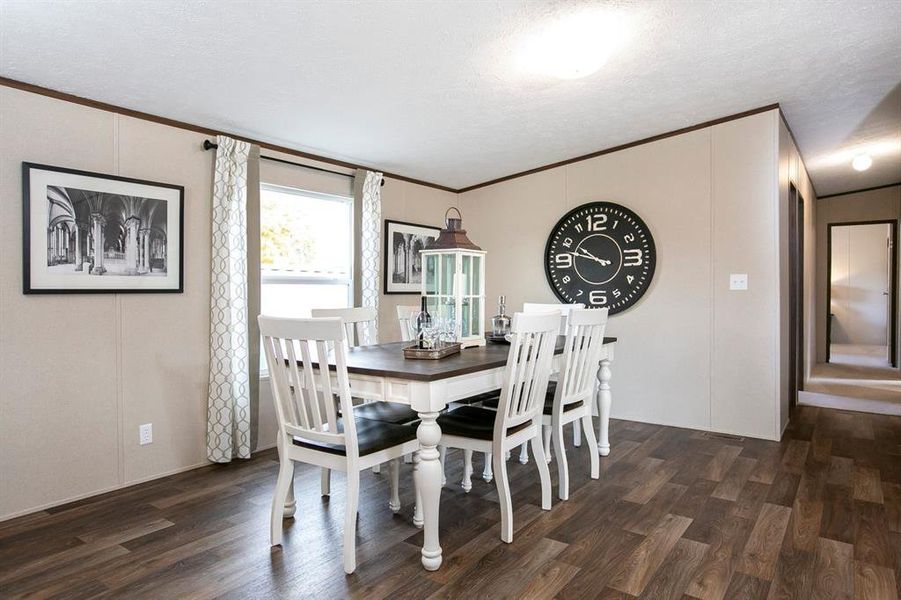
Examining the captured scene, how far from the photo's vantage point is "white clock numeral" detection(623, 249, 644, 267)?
4.43m

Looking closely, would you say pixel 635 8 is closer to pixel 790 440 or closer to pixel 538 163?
pixel 538 163

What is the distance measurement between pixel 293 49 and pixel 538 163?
282cm

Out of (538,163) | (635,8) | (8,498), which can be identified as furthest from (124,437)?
(538,163)

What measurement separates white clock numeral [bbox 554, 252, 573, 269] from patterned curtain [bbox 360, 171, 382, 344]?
166 centimetres

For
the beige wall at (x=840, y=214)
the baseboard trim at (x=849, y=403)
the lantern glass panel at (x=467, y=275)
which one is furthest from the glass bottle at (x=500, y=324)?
the beige wall at (x=840, y=214)

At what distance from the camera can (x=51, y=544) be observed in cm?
229

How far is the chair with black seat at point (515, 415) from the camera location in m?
2.29

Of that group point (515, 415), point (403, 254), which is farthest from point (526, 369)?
point (403, 254)

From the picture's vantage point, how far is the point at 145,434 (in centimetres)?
304

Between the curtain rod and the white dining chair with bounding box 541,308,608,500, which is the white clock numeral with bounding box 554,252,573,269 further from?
the white dining chair with bounding box 541,308,608,500

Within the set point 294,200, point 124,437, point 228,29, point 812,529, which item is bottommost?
point 812,529

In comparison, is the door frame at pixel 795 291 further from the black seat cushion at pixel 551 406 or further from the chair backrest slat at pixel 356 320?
the chair backrest slat at pixel 356 320


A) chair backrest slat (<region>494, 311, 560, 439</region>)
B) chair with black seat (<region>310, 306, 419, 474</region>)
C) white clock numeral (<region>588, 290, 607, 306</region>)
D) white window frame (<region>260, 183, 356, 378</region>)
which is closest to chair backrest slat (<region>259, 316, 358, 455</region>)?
chair with black seat (<region>310, 306, 419, 474</region>)

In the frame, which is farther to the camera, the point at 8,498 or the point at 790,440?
the point at 790,440
